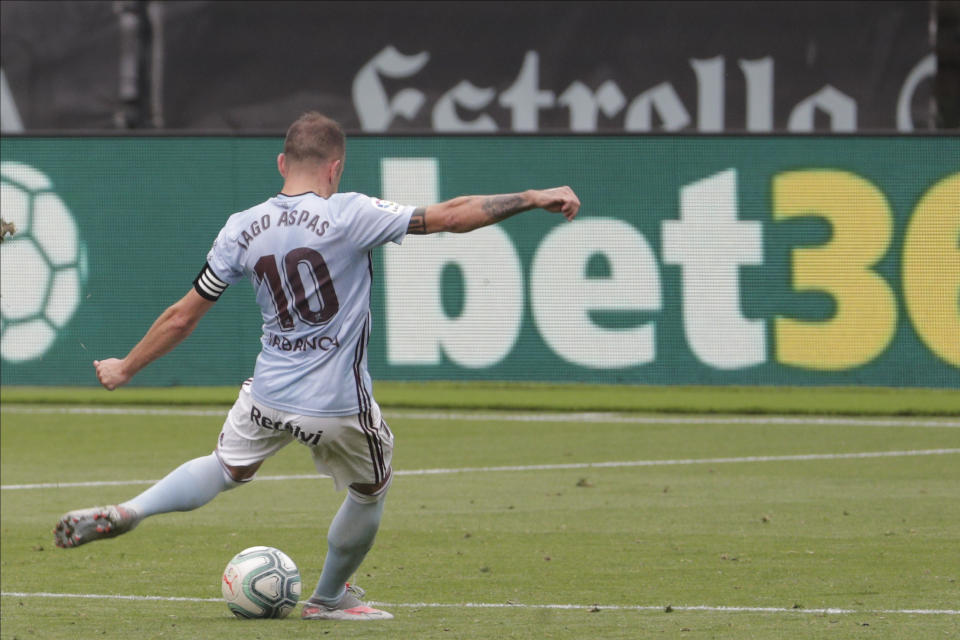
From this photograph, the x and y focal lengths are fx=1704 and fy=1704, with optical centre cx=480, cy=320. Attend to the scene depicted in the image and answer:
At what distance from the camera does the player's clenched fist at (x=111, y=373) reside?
7676 mm

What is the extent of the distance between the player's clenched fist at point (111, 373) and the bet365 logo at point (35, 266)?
15.9 m

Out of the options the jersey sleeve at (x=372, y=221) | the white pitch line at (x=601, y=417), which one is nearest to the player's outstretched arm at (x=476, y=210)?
the jersey sleeve at (x=372, y=221)

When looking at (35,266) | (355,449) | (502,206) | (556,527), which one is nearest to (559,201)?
(502,206)

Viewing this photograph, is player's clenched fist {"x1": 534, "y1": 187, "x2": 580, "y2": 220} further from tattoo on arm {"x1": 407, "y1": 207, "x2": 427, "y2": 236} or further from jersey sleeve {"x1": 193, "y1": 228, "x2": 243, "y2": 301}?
jersey sleeve {"x1": 193, "y1": 228, "x2": 243, "y2": 301}

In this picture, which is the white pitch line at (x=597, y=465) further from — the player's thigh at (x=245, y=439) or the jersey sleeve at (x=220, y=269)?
the jersey sleeve at (x=220, y=269)

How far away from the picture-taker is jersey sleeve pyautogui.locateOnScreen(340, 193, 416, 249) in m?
7.37

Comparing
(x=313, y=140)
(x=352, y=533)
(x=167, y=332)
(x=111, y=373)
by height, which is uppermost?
(x=313, y=140)

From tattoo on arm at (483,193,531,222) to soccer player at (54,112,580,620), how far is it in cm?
25

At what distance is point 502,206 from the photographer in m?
7.10

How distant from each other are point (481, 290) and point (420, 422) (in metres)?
4.03

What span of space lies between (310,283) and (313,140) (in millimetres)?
633

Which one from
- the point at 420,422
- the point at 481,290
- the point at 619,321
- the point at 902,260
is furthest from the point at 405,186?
the point at 902,260

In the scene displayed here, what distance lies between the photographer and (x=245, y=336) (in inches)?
910

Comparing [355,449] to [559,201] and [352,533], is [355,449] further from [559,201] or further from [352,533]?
[559,201]
